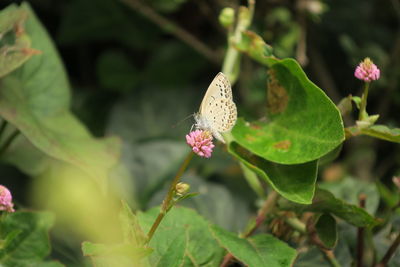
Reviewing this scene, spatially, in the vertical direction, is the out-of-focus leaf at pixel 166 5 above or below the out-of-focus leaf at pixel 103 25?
above

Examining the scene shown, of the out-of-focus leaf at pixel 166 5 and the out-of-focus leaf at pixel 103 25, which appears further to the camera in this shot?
the out-of-focus leaf at pixel 103 25

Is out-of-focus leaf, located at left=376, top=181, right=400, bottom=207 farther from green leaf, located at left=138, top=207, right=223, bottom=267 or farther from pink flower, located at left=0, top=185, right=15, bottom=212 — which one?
pink flower, located at left=0, top=185, right=15, bottom=212

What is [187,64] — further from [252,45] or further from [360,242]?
[360,242]

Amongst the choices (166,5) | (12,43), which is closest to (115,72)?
(166,5)

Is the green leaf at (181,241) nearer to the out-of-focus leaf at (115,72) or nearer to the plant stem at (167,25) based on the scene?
the plant stem at (167,25)

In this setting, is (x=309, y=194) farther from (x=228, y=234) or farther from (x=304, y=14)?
(x=304, y=14)

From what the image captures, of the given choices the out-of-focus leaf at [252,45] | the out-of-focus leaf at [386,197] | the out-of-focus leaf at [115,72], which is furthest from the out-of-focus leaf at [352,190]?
the out-of-focus leaf at [115,72]

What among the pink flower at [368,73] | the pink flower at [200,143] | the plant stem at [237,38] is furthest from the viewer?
the plant stem at [237,38]
